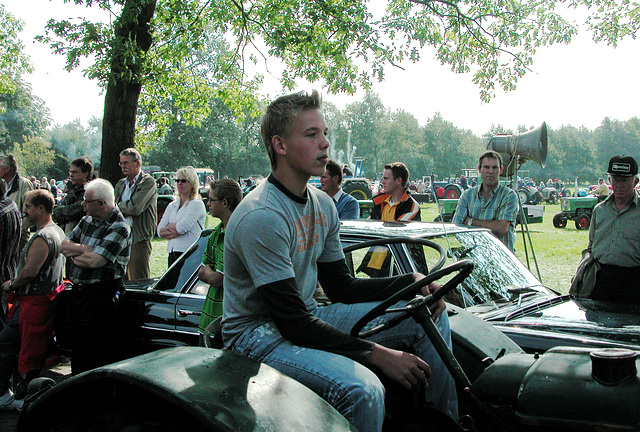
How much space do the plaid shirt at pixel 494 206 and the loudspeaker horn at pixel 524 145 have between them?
38.2 inches

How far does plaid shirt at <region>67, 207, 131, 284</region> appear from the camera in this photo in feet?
15.0

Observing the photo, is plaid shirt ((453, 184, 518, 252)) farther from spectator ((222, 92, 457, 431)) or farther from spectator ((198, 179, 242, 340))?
spectator ((222, 92, 457, 431))

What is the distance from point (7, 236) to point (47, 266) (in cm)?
90

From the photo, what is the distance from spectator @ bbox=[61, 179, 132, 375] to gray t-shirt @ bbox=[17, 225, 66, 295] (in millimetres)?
289

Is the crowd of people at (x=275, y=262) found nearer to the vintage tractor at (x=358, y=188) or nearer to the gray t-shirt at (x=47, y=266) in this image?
the gray t-shirt at (x=47, y=266)

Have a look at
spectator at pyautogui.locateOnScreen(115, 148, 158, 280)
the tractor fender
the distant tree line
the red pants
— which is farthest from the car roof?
the distant tree line

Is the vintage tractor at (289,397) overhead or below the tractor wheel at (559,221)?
overhead

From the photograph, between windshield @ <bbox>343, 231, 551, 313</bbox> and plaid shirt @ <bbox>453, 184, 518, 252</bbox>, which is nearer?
windshield @ <bbox>343, 231, 551, 313</bbox>

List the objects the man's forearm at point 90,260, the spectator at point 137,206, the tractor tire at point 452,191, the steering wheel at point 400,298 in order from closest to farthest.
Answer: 1. the steering wheel at point 400,298
2. the man's forearm at point 90,260
3. the spectator at point 137,206
4. the tractor tire at point 452,191

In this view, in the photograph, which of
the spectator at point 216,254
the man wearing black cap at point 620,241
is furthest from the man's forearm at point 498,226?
the spectator at point 216,254

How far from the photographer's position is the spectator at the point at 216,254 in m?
3.65

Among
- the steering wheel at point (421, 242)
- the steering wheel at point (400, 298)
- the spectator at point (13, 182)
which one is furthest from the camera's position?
the spectator at point (13, 182)

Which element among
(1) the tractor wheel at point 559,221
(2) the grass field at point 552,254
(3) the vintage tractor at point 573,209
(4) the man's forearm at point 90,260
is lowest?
(2) the grass field at point 552,254

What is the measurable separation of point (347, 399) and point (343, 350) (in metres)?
0.19
